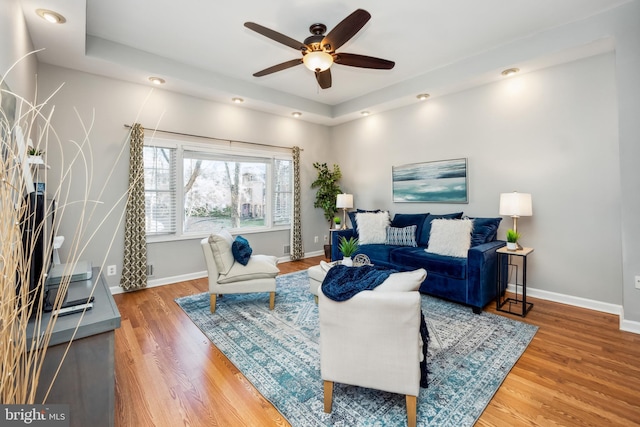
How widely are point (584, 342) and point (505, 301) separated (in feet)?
2.89

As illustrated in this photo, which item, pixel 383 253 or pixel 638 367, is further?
pixel 383 253

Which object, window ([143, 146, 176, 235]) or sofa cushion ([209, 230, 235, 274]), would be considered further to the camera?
window ([143, 146, 176, 235])

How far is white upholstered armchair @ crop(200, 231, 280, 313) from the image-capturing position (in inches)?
120

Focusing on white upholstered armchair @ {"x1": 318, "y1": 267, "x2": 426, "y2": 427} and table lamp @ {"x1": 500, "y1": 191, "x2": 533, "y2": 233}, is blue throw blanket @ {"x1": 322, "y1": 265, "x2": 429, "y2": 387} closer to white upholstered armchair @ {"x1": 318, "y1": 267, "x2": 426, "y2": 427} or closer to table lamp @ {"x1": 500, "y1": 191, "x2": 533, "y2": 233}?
white upholstered armchair @ {"x1": 318, "y1": 267, "x2": 426, "y2": 427}

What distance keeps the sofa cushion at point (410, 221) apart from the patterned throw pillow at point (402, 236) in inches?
2.9

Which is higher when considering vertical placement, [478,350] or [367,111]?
[367,111]

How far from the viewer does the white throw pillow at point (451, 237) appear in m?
3.37

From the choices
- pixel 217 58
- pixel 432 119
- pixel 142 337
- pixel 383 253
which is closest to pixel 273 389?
pixel 142 337

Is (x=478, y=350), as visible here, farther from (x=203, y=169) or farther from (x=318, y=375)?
(x=203, y=169)

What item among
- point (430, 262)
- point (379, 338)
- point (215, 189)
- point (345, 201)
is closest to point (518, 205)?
point (430, 262)

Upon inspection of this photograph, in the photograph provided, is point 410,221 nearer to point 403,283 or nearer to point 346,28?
point 346,28

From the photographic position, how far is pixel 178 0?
2.64 m

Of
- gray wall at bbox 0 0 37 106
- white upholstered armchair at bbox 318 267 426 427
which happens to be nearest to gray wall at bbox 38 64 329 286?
gray wall at bbox 0 0 37 106

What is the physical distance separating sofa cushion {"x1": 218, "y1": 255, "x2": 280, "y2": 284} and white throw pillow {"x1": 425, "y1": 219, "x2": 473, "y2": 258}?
6.49 feet
